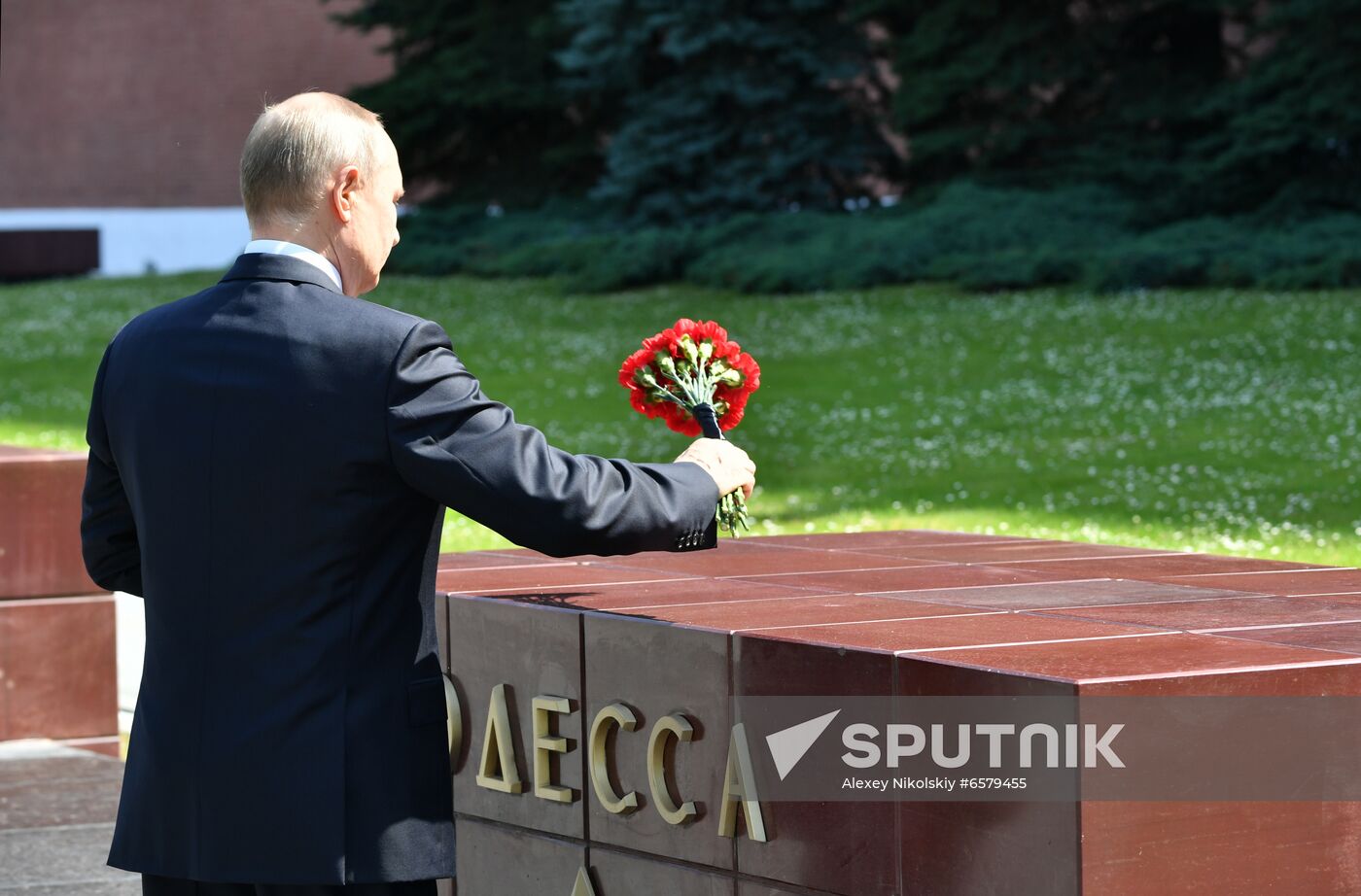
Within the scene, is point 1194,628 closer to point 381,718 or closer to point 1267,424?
point 381,718

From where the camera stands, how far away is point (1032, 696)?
111 inches

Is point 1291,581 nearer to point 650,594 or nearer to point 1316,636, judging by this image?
point 1316,636

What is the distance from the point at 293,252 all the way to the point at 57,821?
398cm

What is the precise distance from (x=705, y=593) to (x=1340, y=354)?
1297cm

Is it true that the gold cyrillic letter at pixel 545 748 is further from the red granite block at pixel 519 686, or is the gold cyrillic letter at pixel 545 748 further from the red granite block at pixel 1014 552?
the red granite block at pixel 1014 552

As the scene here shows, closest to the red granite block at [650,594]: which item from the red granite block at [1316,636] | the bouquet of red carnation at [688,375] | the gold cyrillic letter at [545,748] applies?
the gold cyrillic letter at [545,748]

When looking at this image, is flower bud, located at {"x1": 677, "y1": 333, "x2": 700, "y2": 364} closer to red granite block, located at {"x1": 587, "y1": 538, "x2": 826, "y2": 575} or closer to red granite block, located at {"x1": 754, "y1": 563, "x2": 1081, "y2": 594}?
red granite block, located at {"x1": 754, "y1": 563, "x2": 1081, "y2": 594}

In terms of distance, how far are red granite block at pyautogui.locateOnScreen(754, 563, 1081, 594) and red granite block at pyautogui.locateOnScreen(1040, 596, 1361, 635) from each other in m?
0.51

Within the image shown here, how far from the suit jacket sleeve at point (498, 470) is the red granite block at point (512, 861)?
130cm

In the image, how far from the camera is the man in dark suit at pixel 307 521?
8.10 feet

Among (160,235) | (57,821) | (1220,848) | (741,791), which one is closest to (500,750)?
(741,791)

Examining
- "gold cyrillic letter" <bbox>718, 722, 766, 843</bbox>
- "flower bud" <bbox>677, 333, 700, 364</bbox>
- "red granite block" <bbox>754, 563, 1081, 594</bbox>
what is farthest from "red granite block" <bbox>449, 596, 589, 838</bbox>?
"red granite block" <bbox>754, 563, 1081, 594</bbox>

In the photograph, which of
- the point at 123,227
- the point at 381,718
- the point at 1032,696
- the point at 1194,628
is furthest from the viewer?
the point at 123,227

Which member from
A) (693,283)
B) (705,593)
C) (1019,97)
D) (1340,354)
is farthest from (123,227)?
(705,593)
